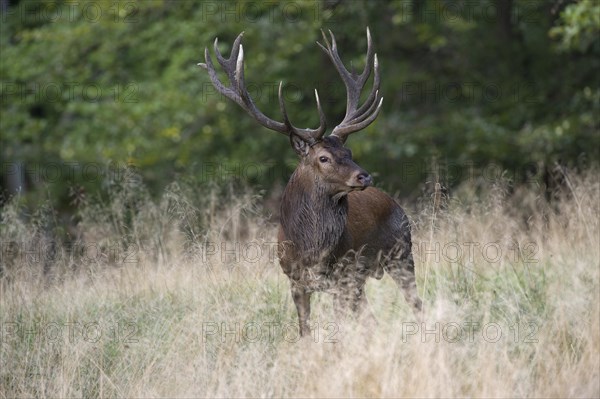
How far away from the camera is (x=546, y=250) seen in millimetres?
7727

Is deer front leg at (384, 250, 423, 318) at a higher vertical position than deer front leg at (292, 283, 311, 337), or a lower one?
higher

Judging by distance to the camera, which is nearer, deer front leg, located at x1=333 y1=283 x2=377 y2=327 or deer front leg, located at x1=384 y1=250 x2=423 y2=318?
deer front leg, located at x1=333 y1=283 x2=377 y2=327

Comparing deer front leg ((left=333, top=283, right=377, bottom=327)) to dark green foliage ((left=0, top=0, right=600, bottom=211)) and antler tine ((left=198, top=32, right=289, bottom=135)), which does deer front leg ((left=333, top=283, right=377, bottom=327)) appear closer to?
antler tine ((left=198, top=32, right=289, bottom=135))

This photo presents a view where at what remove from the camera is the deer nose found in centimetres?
638

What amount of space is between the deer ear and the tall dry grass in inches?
34.8

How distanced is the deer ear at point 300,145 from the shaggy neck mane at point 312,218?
127 mm

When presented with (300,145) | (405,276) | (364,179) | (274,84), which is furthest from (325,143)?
(274,84)

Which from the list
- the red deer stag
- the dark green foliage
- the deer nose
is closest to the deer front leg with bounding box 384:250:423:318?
the red deer stag

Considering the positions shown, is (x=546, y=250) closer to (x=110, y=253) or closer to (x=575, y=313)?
(x=575, y=313)

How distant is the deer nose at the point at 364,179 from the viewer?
20.9ft

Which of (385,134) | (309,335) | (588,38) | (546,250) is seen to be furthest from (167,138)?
(309,335)

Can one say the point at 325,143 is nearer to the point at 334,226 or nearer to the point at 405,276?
the point at 334,226

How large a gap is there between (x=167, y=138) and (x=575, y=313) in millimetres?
10268

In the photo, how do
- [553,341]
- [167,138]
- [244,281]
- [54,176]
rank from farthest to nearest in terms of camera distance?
1. [54,176]
2. [167,138]
3. [244,281]
4. [553,341]
